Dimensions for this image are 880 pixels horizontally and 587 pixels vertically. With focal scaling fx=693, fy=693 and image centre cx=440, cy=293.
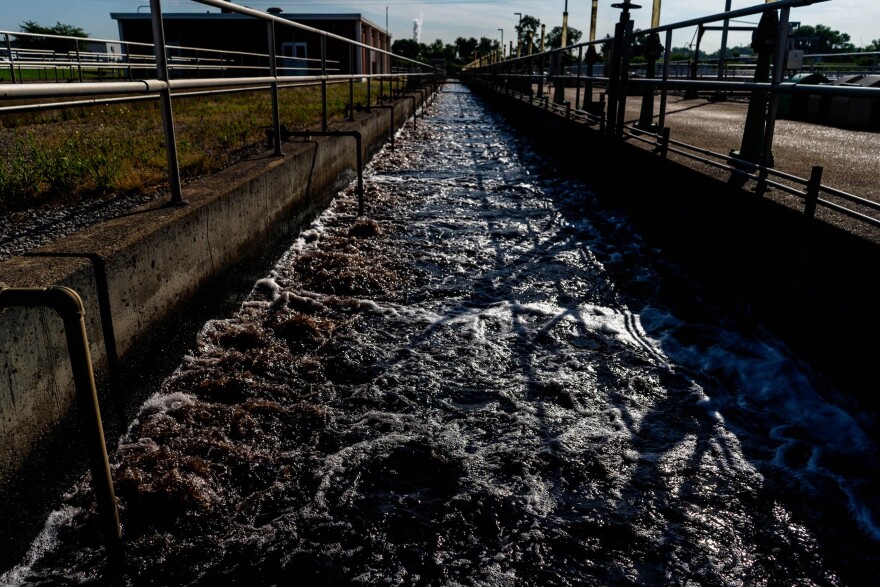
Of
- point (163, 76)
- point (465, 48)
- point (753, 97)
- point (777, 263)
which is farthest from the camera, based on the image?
point (465, 48)

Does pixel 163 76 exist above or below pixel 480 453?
above

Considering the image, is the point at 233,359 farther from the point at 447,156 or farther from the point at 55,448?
the point at 447,156

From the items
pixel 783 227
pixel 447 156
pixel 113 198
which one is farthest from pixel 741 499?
pixel 447 156

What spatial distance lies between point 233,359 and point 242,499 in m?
1.22

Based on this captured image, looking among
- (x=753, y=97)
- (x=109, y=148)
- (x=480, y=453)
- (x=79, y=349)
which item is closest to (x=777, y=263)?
(x=753, y=97)

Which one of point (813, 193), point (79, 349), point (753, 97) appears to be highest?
point (753, 97)

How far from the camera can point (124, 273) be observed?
2861mm

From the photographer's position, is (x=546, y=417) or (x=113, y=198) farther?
(x=113, y=198)

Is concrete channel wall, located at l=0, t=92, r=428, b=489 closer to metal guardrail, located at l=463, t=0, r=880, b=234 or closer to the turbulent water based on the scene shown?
the turbulent water

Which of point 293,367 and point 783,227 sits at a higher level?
point 783,227

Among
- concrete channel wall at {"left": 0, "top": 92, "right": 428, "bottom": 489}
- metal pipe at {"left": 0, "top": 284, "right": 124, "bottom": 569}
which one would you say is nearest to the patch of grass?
concrete channel wall at {"left": 0, "top": 92, "right": 428, "bottom": 489}

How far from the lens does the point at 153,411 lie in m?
3.13

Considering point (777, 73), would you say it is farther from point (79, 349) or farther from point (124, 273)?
point (79, 349)

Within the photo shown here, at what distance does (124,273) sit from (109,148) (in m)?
4.16
